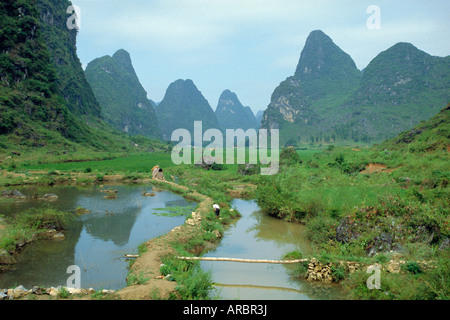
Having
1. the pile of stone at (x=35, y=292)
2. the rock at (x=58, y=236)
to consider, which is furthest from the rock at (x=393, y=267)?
the rock at (x=58, y=236)

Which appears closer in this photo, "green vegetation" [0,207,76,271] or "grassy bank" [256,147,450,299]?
"grassy bank" [256,147,450,299]

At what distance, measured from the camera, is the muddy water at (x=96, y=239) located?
6.84 metres

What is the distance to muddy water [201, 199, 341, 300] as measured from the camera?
632cm

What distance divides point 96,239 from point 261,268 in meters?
5.04

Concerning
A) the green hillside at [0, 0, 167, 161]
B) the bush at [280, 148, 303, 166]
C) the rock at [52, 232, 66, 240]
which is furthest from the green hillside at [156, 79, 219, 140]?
the rock at [52, 232, 66, 240]

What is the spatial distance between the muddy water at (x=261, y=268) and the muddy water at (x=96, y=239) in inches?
82.8

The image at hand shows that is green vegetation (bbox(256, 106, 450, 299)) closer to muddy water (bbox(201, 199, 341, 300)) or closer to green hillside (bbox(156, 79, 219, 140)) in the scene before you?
muddy water (bbox(201, 199, 341, 300))

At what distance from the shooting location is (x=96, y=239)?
9633 millimetres

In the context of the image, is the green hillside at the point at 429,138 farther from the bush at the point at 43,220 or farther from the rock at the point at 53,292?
the rock at the point at 53,292

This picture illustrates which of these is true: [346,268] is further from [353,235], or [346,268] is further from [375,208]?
[375,208]

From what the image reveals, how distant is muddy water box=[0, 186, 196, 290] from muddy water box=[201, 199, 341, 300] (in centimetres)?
210

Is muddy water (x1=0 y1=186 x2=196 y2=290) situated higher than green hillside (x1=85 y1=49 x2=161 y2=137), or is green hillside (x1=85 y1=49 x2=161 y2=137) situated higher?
green hillside (x1=85 y1=49 x2=161 y2=137)
